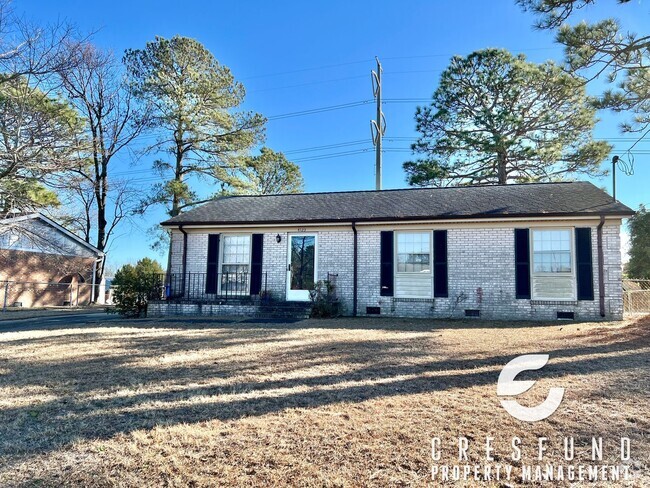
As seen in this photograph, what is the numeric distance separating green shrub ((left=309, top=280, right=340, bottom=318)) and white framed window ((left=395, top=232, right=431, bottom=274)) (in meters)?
1.93

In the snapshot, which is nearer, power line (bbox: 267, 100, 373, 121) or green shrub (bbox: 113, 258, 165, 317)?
green shrub (bbox: 113, 258, 165, 317)

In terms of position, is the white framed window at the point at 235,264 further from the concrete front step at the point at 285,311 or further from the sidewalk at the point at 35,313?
the sidewalk at the point at 35,313

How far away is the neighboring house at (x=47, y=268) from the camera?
63.3 ft

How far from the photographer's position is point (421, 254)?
11.4 m

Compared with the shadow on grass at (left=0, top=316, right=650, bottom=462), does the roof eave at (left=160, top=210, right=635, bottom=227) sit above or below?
above

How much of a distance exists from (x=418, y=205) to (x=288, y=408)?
31.4 feet

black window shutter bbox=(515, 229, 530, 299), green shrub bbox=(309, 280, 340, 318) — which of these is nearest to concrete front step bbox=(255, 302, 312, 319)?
green shrub bbox=(309, 280, 340, 318)

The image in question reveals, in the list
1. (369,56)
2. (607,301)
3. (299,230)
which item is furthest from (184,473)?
(369,56)

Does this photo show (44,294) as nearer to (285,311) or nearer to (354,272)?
(285,311)

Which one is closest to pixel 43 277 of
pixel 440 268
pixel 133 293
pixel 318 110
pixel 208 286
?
pixel 133 293

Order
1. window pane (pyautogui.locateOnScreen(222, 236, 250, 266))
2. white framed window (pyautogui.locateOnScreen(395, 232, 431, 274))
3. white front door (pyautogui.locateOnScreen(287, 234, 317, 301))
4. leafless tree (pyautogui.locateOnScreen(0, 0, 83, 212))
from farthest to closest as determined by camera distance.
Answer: window pane (pyautogui.locateOnScreen(222, 236, 250, 266)), white front door (pyautogui.locateOnScreen(287, 234, 317, 301)), white framed window (pyautogui.locateOnScreen(395, 232, 431, 274)), leafless tree (pyautogui.locateOnScreen(0, 0, 83, 212))

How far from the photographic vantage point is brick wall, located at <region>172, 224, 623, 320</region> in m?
10.2

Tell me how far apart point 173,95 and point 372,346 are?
17.9 metres

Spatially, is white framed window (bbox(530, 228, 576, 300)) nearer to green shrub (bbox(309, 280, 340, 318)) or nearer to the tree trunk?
green shrub (bbox(309, 280, 340, 318))
